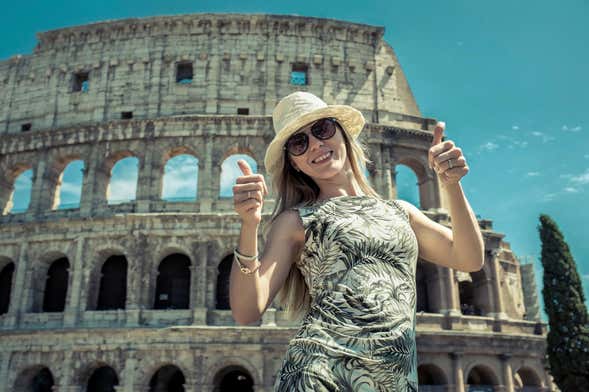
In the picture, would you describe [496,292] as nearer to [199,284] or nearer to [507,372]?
[507,372]

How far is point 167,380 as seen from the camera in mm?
20578

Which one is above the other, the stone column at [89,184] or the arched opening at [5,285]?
the stone column at [89,184]

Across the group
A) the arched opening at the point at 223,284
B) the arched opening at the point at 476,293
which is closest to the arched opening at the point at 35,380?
the arched opening at the point at 223,284

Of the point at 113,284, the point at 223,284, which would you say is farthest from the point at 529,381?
the point at 113,284

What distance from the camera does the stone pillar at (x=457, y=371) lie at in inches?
743

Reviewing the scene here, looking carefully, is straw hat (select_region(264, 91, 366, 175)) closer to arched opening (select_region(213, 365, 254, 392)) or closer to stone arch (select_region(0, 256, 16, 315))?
arched opening (select_region(213, 365, 254, 392))

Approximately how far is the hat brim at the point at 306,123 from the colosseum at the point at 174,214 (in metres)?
16.0

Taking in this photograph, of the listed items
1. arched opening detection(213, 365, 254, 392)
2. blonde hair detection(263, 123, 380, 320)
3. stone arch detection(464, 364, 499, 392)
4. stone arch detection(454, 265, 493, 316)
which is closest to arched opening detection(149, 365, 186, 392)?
arched opening detection(213, 365, 254, 392)

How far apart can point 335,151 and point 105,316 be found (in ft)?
61.5

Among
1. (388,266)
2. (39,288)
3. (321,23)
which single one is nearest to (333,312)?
(388,266)

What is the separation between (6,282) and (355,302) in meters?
24.3

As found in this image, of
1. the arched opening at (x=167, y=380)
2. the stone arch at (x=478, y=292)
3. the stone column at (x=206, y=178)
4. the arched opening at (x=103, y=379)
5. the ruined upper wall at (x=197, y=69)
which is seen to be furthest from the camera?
the ruined upper wall at (x=197, y=69)

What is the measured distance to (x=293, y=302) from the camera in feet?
9.42

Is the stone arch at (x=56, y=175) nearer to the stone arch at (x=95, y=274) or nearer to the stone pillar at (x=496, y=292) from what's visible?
the stone arch at (x=95, y=274)
